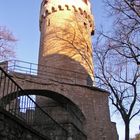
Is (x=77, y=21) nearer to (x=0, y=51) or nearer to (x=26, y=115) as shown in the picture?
(x=0, y=51)

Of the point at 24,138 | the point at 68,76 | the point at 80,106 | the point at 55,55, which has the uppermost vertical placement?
the point at 55,55

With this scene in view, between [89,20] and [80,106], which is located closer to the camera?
[80,106]

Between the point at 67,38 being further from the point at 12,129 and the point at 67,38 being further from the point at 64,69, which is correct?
the point at 12,129

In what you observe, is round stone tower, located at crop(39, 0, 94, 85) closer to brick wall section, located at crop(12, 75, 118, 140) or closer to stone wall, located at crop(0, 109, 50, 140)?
brick wall section, located at crop(12, 75, 118, 140)

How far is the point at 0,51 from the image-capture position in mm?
26719

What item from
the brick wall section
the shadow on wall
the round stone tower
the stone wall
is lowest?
the stone wall

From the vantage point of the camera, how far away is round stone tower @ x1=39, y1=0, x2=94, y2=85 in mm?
26500

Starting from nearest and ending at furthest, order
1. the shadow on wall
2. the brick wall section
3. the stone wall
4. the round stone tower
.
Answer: the stone wall, the brick wall section, the shadow on wall, the round stone tower

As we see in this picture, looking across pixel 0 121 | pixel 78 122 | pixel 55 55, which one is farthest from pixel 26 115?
pixel 55 55

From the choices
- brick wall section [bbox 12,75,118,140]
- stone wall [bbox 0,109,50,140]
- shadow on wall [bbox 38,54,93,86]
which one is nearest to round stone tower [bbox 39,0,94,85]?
shadow on wall [bbox 38,54,93,86]

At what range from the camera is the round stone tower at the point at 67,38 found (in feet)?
86.9

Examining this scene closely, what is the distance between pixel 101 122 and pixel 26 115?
10.7m

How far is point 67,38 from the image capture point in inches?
1097

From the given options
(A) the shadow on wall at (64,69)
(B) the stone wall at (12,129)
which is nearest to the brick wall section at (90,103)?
(A) the shadow on wall at (64,69)
